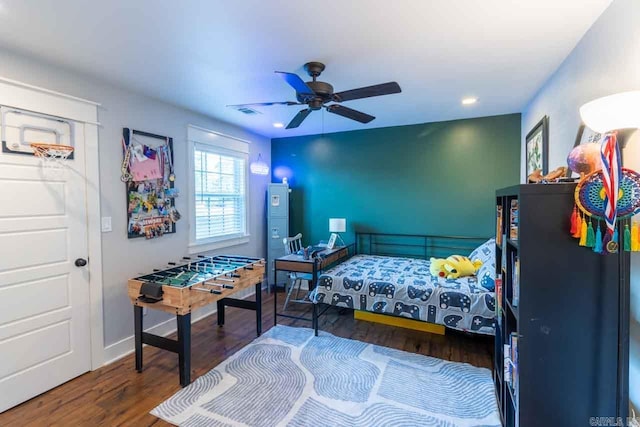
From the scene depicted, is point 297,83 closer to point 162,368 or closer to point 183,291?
point 183,291

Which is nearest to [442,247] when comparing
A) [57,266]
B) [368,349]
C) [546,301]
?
[368,349]

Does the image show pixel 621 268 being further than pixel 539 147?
No

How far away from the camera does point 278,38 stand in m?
1.87

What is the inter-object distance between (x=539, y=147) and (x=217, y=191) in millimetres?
3689

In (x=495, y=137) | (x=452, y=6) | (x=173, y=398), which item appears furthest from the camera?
(x=495, y=137)

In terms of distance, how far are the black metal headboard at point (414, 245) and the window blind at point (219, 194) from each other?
188 centimetres

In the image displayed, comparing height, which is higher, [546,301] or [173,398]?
[546,301]

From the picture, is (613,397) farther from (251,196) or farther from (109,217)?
(251,196)

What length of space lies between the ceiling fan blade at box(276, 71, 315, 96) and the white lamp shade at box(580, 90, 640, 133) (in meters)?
1.49

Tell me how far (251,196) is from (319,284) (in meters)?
1.97

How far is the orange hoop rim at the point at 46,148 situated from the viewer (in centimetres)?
211

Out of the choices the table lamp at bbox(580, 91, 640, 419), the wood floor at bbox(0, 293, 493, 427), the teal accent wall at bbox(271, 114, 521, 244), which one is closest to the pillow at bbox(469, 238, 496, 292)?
the teal accent wall at bbox(271, 114, 521, 244)

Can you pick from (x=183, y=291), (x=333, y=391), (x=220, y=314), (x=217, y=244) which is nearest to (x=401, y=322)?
(x=333, y=391)

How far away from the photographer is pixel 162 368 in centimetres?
255
